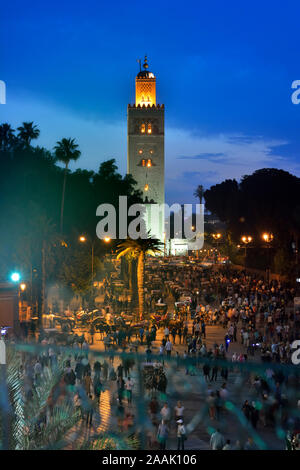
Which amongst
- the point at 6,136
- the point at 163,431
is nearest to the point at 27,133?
the point at 6,136

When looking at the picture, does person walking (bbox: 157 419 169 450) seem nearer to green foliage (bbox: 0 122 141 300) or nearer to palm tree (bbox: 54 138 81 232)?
green foliage (bbox: 0 122 141 300)

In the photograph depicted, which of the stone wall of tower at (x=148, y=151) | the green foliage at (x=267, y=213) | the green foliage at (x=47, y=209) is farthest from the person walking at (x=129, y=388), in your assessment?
the stone wall of tower at (x=148, y=151)

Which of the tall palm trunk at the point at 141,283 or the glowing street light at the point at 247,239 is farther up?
the glowing street light at the point at 247,239

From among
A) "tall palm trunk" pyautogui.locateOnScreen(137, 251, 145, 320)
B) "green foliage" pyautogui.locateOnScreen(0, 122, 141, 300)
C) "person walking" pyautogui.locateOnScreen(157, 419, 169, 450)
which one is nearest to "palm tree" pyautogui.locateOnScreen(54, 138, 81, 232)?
"green foliage" pyautogui.locateOnScreen(0, 122, 141, 300)

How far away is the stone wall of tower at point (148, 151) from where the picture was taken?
9819 centimetres

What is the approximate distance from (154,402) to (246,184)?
77568 millimetres

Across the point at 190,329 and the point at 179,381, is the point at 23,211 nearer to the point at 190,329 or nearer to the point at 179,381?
the point at 190,329

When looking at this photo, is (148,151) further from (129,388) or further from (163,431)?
(129,388)

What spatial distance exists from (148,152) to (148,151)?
0.67 feet

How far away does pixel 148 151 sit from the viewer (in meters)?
100

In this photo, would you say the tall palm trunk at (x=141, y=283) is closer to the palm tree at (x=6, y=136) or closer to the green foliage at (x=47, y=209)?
the green foliage at (x=47, y=209)

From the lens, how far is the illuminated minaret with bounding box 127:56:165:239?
322ft

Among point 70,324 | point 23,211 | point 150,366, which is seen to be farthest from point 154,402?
point 23,211
